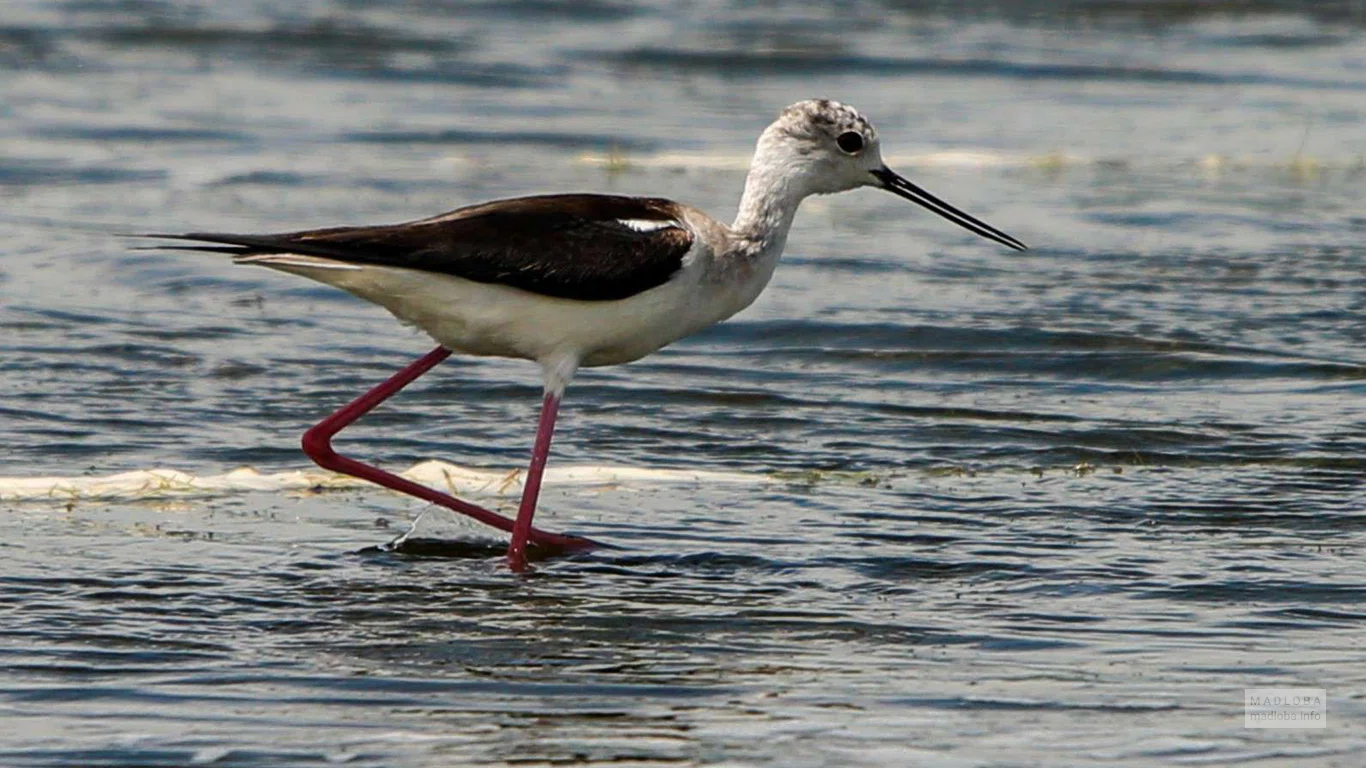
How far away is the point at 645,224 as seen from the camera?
7695 mm

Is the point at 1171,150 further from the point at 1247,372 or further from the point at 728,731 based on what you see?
the point at 728,731

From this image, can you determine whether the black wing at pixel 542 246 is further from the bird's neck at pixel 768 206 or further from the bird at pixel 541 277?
the bird's neck at pixel 768 206

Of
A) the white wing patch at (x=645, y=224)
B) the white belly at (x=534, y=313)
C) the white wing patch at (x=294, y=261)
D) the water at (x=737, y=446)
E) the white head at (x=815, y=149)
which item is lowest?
the water at (x=737, y=446)

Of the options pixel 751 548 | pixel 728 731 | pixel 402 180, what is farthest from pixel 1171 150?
pixel 728 731

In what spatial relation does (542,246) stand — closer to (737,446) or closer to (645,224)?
(645,224)

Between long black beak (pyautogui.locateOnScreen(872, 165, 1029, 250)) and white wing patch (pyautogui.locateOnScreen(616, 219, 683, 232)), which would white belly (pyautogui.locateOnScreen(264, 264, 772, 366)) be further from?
long black beak (pyautogui.locateOnScreen(872, 165, 1029, 250))

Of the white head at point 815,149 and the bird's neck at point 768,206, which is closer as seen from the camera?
the bird's neck at point 768,206

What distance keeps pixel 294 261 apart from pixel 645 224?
1117 mm

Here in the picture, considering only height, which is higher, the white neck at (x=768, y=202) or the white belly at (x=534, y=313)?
the white neck at (x=768, y=202)

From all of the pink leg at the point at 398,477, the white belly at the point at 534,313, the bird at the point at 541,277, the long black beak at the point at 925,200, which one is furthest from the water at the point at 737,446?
the long black beak at the point at 925,200

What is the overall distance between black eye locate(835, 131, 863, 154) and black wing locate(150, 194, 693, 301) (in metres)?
0.81

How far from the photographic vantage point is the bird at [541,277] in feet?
24.3

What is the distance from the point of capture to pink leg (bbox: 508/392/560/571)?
750 centimetres

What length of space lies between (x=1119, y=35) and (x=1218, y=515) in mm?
14996
